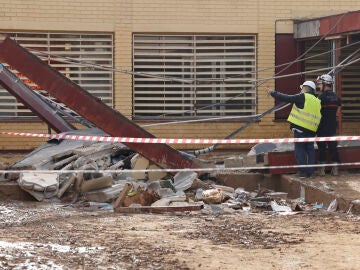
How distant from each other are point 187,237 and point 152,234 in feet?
1.41

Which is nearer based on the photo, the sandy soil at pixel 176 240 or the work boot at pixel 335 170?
the sandy soil at pixel 176 240

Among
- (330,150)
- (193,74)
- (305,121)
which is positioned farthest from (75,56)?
(330,150)

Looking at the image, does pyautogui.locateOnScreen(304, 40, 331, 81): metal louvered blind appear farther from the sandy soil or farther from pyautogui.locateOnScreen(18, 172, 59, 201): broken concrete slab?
the sandy soil

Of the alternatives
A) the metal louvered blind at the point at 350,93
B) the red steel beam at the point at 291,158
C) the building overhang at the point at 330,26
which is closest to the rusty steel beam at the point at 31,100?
the red steel beam at the point at 291,158

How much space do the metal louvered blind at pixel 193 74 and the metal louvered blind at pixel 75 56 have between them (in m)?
0.63

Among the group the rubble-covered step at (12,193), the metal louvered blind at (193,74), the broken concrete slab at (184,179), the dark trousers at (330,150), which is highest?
the metal louvered blind at (193,74)

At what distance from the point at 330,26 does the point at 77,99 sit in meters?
5.92

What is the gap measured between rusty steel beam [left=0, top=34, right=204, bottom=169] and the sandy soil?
7.13ft

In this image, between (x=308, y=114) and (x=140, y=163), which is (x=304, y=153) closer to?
(x=308, y=114)

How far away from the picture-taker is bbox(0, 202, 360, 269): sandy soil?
7.44 m

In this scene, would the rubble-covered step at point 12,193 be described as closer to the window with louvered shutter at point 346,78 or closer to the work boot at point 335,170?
the work boot at point 335,170

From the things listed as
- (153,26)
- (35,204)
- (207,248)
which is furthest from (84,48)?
(207,248)

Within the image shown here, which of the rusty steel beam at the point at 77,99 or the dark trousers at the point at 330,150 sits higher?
the rusty steel beam at the point at 77,99

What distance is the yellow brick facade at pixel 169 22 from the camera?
18.0 meters
